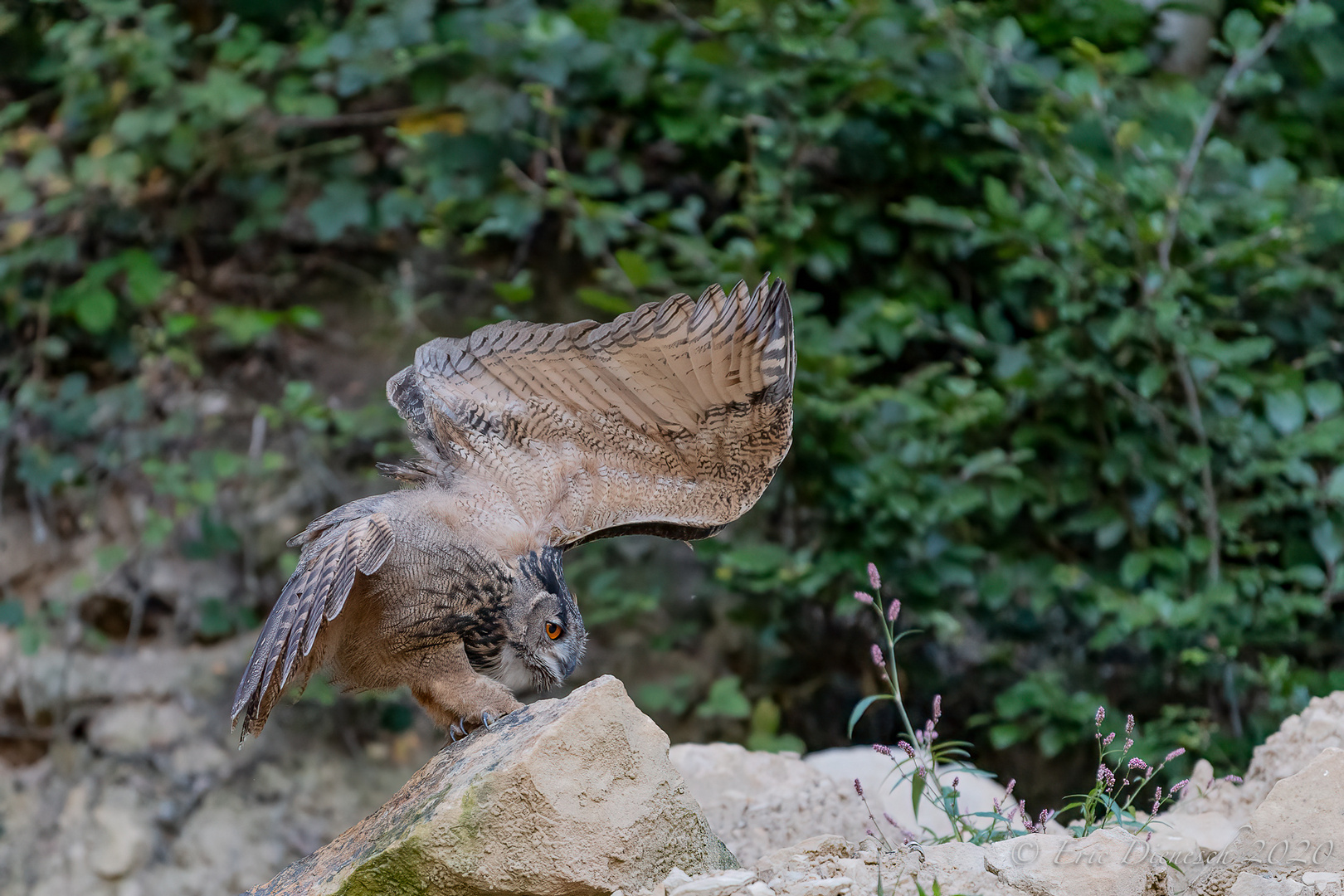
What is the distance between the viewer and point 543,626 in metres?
1.93

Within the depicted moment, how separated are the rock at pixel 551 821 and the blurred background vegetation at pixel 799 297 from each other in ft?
5.30

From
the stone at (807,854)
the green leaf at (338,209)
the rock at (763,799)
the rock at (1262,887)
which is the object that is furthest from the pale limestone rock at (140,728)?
the rock at (1262,887)

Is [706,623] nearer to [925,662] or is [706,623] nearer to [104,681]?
[925,662]

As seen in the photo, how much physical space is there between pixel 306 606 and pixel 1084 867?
1145 millimetres

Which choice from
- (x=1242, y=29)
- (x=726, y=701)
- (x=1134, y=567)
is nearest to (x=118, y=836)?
(x=726, y=701)

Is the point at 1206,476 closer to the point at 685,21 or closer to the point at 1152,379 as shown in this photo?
the point at 1152,379

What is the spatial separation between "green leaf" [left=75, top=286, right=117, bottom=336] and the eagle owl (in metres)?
2.12

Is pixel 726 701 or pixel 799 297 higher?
pixel 799 297

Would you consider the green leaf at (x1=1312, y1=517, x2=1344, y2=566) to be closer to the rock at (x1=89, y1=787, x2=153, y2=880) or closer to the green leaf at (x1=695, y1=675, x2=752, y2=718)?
the green leaf at (x1=695, y1=675, x2=752, y2=718)

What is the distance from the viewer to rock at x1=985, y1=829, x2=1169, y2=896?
1543 millimetres

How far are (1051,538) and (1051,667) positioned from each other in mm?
414

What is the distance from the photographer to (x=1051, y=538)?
12.1 feet

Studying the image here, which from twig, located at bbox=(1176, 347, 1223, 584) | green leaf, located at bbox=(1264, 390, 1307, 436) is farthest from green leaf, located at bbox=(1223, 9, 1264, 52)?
green leaf, located at bbox=(1264, 390, 1307, 436)

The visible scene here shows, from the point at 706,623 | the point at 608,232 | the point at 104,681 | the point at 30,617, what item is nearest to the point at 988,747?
the point at 706,623
